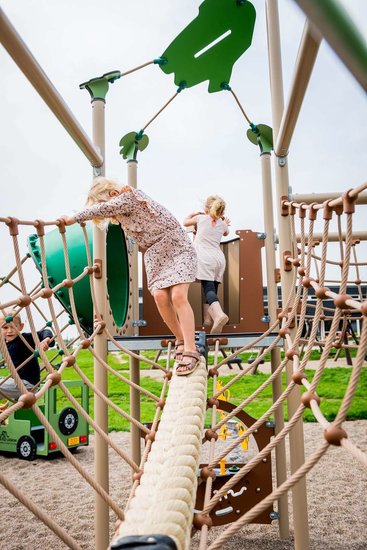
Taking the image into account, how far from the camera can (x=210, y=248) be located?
2.43 m

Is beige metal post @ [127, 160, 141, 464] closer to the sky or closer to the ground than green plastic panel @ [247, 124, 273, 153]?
closer to the ground

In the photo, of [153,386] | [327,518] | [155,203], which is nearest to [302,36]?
[155,203]

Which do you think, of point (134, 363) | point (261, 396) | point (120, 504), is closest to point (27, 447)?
point (120, 504)

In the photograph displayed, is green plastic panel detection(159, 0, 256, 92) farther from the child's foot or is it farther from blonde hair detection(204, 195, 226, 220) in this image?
the child's foot

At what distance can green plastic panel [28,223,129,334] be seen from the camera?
202cm

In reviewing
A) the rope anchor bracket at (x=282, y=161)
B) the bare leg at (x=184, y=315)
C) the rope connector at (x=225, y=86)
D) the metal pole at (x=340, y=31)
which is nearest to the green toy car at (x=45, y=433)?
the bare leg at (x=184, y=315)

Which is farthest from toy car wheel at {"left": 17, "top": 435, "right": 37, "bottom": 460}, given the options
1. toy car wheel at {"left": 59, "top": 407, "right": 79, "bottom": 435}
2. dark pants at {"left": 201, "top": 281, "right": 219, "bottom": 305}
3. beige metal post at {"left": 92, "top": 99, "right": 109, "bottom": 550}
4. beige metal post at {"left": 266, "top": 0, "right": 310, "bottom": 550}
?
beige metal post at {"left": 266, "top": 0, "right": 310, "bottom": 550}

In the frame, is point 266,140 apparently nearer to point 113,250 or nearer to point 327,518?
point 113,250

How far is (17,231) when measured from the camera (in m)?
1.24

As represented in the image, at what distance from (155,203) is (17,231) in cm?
62

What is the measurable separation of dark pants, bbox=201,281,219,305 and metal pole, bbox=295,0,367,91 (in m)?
2.11

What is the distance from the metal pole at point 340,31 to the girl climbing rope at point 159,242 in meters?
1.39

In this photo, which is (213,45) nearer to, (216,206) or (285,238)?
(216,206)

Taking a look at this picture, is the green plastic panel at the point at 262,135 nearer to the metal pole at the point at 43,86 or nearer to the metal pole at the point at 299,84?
the metal pole at the point at 299,84
